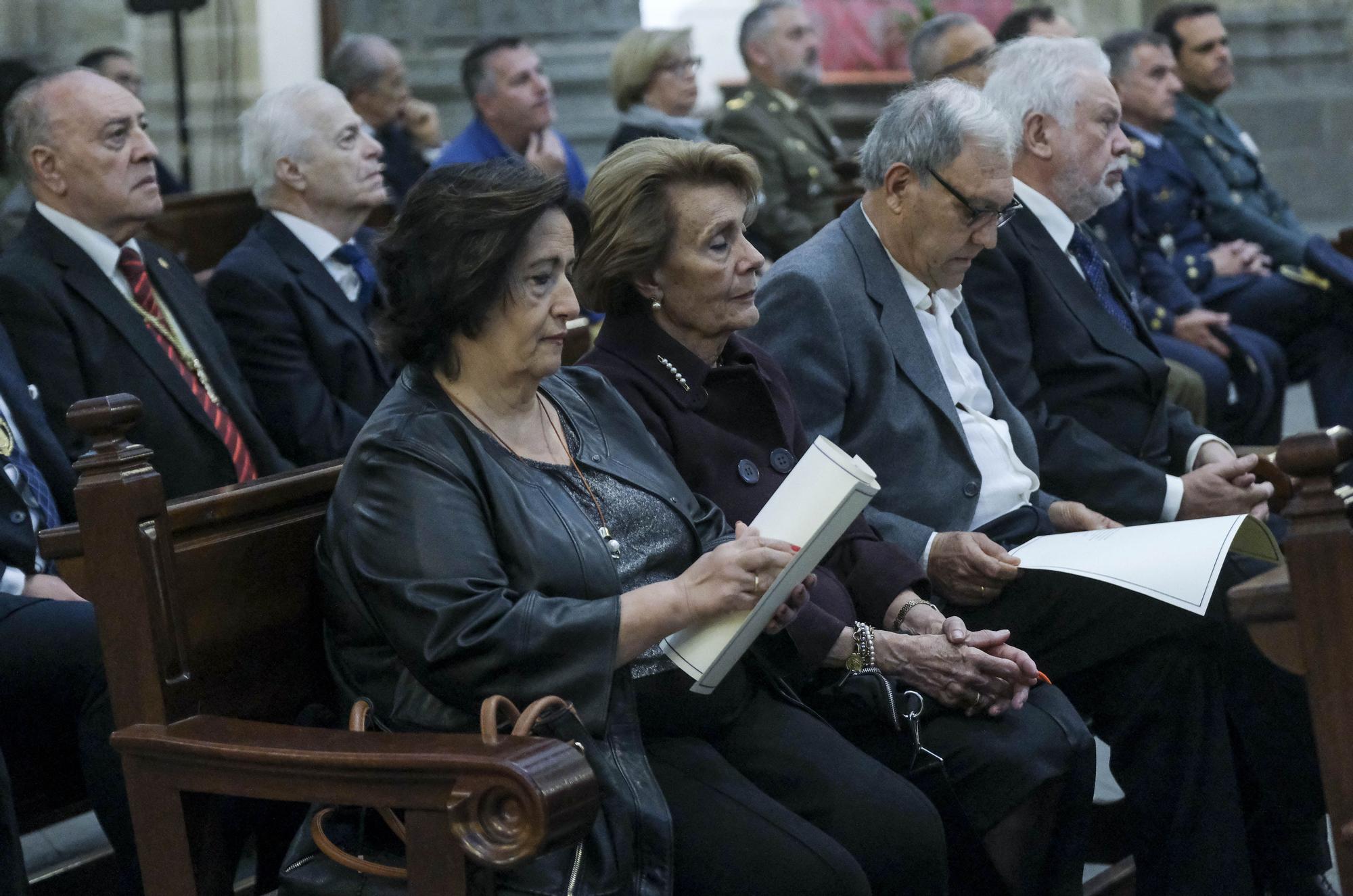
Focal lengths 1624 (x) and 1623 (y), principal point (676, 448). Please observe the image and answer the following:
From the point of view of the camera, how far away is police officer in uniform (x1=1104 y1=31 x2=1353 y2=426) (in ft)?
17.5

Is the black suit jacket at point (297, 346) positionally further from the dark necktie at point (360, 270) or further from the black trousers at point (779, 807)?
the black trousers at point (779, 807)

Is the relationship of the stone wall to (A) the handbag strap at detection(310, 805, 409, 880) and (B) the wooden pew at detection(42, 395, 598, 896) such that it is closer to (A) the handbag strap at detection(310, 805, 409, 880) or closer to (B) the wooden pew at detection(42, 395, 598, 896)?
(B) the wooden pew at detection(42, 395, 598, 896)

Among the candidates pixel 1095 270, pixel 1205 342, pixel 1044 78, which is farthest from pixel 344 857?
pixel 1205 342

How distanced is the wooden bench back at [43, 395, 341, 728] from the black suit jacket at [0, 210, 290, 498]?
95 cm

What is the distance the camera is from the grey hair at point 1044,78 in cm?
346

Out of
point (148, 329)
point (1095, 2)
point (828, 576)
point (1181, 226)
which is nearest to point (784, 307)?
point (828, 576)

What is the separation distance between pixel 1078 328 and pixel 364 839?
6.43 feet

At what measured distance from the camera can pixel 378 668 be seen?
6.81 ft

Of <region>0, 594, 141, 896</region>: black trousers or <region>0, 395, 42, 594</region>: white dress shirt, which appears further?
<region>0, 395, 42, 594</region>: white dress shirt

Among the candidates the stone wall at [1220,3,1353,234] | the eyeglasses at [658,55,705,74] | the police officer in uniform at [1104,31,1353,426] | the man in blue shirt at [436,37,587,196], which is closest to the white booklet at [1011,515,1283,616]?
the police officer in uniform at [1104,31,1353,426]

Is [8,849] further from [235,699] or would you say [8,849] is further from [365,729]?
[365,729]

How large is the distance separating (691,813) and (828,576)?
2.02ft

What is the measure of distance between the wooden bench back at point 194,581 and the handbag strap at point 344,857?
0.21 m

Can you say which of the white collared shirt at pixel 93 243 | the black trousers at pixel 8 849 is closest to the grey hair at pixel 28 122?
the white collared shirt at pixel 93 243
